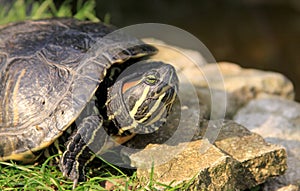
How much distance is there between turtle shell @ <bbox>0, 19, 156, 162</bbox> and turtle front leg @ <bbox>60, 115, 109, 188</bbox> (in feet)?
0.33

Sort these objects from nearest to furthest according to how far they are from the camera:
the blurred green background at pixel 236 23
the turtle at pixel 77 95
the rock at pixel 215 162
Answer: the rock at pixel 215 162 < the turtle at pixel 77 95 < the blurred green background at pixel 236 23

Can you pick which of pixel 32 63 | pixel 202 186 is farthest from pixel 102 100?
pixel 202 186

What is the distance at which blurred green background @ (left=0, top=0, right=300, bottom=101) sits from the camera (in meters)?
8.90

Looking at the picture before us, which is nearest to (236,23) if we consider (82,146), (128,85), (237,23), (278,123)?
(237,23)

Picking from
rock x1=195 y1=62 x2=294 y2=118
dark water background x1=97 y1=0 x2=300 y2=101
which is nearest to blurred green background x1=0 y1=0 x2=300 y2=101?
dark water background x1=97 y1=0 x2=300 y2=101

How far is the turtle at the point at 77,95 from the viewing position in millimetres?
3344

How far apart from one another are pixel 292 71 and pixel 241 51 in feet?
3.80

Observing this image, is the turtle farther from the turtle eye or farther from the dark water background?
the dark water background

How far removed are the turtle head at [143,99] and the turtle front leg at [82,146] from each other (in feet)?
0.52

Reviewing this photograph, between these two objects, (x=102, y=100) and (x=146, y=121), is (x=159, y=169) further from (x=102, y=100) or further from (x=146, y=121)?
(x=102, y=100)

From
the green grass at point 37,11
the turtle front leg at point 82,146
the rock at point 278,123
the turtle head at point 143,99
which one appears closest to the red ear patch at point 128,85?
the turtle head at point 143,99

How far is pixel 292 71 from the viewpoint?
27.6 ft

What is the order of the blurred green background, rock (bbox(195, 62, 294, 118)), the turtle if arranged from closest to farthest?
the turtle → rock (bbox(195, 62, 294, 118)) → the blurred green background

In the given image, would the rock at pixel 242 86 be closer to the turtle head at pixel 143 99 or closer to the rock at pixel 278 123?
the rock at pixel 278 123
